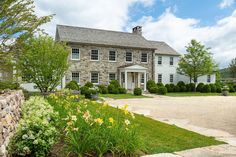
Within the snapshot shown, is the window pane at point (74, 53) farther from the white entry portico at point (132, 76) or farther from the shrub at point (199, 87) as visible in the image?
the shrub at point (199, 87)

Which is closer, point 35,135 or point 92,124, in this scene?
point 35,135

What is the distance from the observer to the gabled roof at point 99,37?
24844 millimetres

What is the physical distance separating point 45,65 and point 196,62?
75.5ft

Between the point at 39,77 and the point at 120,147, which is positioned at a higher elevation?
the point at 39,77

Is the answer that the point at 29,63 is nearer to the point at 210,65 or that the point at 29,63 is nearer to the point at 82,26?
the point at 82,26

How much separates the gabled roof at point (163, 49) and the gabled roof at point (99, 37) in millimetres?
3028

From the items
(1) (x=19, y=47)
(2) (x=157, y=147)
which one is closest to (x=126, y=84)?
(1) (x=19, y=47)

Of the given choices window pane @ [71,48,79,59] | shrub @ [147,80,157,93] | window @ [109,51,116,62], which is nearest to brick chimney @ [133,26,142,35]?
window @ [109,51,116,62]

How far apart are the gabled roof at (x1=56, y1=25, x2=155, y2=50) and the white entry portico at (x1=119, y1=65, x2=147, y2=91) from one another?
2.79 metres

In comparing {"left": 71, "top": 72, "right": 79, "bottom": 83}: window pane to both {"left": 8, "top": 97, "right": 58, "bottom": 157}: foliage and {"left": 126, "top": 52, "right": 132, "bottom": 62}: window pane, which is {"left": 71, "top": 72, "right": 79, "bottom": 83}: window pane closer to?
{"left": 126, "top": 52, "right": 132, "bottom": 62}: window pane

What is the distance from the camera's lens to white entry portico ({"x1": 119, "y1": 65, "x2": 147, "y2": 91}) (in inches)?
1021

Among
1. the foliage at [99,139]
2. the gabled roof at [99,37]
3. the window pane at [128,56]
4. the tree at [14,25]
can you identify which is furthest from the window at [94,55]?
the foliage at [99,139]

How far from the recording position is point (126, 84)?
2623 cm

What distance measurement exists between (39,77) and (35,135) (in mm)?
8954
